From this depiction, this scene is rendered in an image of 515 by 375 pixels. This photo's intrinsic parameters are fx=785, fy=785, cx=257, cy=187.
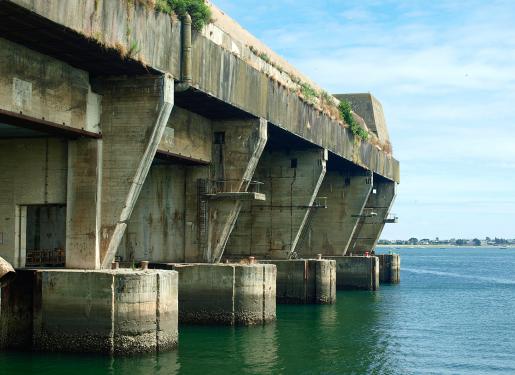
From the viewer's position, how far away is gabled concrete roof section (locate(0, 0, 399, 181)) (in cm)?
2712

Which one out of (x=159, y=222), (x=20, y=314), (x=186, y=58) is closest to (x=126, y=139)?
(x=186, y=58)

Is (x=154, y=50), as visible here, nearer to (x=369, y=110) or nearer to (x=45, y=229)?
(x=45, y=229)

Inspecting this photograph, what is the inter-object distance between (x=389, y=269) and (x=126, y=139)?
2520 inches

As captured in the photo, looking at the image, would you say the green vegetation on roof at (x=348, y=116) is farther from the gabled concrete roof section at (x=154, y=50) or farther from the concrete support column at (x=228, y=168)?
the concrete support column at (x=228, y=168)

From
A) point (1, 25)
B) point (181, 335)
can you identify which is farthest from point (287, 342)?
point (1, 25)

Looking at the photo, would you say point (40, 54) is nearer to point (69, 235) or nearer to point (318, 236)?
point (69, 235)

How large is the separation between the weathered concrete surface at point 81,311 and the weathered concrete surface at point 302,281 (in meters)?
27.1

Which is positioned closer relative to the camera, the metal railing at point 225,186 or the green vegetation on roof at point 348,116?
the metal railing at point 225,186

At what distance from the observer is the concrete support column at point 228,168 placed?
45.2m

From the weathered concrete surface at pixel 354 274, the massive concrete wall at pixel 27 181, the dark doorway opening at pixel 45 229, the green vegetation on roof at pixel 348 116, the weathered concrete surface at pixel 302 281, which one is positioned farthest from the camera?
the weathered concrete surface at pixel 354 274

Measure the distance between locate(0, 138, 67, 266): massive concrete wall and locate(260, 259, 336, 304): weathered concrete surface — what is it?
86.4 ft

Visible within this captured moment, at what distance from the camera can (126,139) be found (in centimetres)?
3409

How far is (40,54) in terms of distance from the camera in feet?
100

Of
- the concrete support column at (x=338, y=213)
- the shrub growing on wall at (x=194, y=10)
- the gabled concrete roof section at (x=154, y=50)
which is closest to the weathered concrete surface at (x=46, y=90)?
the gabled concrete roof section at (x=154, y=50)
